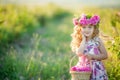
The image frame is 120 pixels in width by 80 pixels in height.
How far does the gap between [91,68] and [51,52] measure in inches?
155

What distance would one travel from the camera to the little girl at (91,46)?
22.6 ft

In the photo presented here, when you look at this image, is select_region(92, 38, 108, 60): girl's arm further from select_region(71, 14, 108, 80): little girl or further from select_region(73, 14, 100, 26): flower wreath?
select_region(73, 14, 100, 26): flower wreath

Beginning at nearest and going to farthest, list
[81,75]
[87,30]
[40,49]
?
[81,75] < [87,30] < [40,49]

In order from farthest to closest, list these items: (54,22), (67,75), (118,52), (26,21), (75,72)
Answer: (54,22), (26,21), (67,75), (118,52), (75,72)

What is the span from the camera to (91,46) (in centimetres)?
695

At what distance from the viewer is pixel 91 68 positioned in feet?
22.7

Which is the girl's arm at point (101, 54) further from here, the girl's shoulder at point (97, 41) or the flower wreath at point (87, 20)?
the flower wreath at point (87, 20)

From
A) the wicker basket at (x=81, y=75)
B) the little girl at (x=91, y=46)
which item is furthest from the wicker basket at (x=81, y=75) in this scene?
the little girl at (x=91, y=46)

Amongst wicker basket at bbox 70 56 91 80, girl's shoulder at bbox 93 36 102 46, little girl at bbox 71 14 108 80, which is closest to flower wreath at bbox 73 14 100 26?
little girl at bbox 71 14 108 80

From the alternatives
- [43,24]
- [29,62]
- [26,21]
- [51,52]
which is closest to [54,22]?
[43,24]

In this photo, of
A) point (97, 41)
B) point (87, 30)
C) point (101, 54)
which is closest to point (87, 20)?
point (87, 30)

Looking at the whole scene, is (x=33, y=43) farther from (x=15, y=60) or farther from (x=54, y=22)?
(x=54, y=22)

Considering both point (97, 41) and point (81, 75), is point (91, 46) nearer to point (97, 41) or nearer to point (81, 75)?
point (97, 41)

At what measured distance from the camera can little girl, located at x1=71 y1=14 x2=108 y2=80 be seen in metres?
6.90
